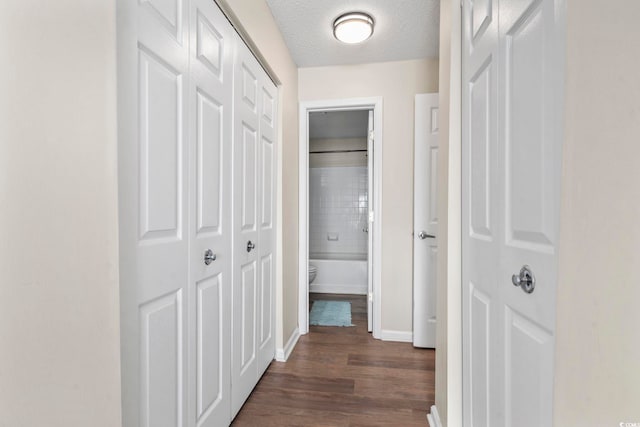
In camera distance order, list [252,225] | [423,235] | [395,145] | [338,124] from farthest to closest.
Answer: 1. [338,124]
2. [395,145]
3. [423,235]
4. [252,225]

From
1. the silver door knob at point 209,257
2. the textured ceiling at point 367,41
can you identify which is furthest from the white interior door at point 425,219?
the silver door knob at point 209,257

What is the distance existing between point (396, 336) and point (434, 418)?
1.04 meters

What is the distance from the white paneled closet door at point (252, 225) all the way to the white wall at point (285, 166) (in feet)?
0.30

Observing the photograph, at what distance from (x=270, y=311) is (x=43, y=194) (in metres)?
1.68

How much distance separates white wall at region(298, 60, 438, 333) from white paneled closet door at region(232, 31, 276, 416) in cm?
77

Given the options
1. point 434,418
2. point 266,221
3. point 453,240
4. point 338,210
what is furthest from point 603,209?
point 338,210

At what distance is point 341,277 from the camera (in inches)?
159

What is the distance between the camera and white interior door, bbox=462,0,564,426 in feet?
2.21

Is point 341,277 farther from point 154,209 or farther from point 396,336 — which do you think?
point 154,209

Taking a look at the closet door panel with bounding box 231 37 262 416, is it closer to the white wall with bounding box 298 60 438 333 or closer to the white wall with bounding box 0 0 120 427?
the white wall with bounding box 0 0 120 427

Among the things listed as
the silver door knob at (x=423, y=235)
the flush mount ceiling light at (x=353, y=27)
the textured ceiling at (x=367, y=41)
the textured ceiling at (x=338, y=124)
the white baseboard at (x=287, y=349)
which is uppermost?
the textured ceiling at (x=367, y=41)

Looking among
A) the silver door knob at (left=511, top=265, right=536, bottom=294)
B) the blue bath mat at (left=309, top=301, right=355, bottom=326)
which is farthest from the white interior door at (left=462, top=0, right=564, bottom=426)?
the blue bath mat at (left=309, top=301, right=355, bottom=326)

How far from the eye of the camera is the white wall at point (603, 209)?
1.72 feet

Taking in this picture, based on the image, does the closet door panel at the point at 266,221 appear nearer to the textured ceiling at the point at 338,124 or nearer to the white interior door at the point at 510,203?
the white interior door at the point at 510,203
